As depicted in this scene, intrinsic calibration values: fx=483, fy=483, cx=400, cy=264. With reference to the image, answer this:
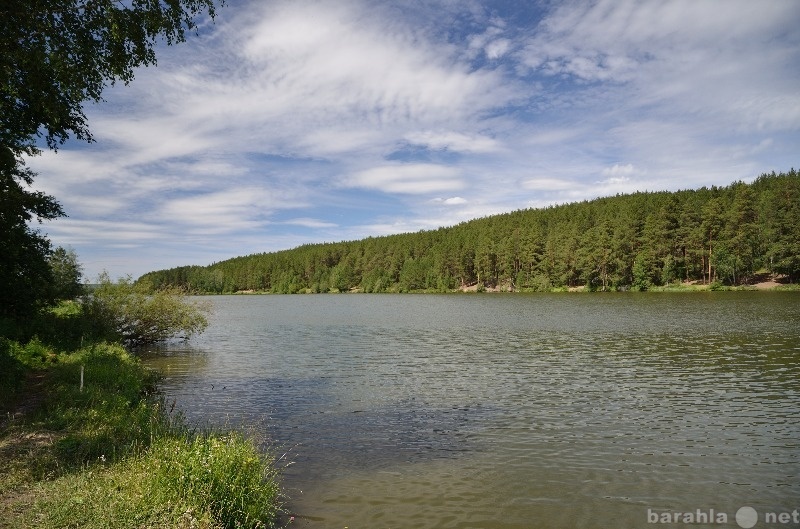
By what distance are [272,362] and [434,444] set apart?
19.8 metres

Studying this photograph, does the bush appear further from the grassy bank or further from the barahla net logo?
the barahla net logo

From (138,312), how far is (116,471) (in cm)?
3267

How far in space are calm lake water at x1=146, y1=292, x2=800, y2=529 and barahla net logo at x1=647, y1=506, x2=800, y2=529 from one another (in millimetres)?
75

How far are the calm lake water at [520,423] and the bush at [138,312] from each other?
12.4ft

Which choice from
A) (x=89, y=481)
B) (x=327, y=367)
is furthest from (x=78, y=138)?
(x=327, y=367)

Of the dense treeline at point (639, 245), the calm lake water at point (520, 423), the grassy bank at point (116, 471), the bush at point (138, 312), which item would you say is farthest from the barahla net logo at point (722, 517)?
the dense treeline at point (639, 245)

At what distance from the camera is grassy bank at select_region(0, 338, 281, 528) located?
8.59 m

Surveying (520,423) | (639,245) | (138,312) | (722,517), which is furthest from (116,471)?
(639,245)

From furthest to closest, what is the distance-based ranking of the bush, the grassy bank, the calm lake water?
1. the bush
2. the calm lake water
3. the grassy bank

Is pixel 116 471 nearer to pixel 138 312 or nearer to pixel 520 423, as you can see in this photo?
pixel 520 423

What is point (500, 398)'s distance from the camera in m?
21.5

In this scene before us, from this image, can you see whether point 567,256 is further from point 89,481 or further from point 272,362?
point 89,481

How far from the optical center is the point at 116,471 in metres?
10.6

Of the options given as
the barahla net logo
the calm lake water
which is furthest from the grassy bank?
the barahla net logo
